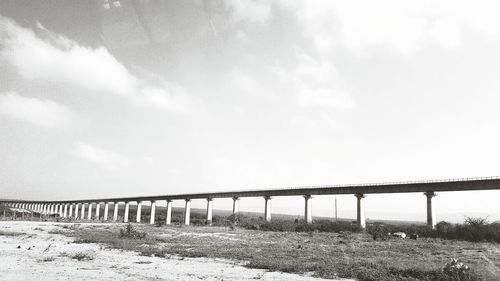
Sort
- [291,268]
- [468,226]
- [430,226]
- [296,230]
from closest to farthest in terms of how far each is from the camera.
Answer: [291,268] < [468,226] < [430,226] < [296,230]

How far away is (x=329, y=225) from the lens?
134 feet

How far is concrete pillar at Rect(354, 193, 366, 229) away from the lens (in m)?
39.5

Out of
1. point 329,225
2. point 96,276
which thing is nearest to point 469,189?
point 329,225

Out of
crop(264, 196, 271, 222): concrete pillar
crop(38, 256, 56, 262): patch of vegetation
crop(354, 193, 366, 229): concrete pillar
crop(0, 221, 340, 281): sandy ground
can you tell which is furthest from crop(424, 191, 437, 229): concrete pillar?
crop(38, 256, 56, 262): patch of vegetation

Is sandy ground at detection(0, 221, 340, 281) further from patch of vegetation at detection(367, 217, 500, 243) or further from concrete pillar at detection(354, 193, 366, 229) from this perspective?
concrete pillar at detection(354, 193, 366, 229)

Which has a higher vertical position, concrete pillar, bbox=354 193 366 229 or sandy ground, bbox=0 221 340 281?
concrete pillar, bbox=354 193 366 229

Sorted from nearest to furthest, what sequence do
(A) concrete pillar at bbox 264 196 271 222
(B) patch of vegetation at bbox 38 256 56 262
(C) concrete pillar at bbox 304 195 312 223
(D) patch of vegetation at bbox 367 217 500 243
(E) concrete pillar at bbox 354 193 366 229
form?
1. (B) patch of vegetation at bbox 38 256 56 262
2. (D) patch of vegetation at bbox 367 217 500 243
3. (E) concrete pillar at bbox 354 193 366 229
4. (C) concrete pillar at bbox 304 195 312 223
5. (A) concrete pillar at bbox 264 196 271 222

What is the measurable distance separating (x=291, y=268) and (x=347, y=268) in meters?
1.98

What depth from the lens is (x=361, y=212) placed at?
132 feet

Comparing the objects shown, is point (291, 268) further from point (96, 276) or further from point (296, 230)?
point (296, 230)

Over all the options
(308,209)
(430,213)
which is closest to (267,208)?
(308,209)

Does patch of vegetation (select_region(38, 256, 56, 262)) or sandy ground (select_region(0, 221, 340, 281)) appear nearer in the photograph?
sandy ground (select_region(0, 221, 340, 281))

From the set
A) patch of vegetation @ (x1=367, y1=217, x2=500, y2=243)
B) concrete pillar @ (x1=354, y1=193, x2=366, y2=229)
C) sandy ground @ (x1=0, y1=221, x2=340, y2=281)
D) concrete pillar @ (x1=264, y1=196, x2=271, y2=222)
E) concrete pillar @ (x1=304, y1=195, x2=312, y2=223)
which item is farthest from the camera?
concrete pillar @ (x1=264, y1=196, x2=271, y2=222)

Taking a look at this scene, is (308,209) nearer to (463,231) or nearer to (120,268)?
(463,231)
